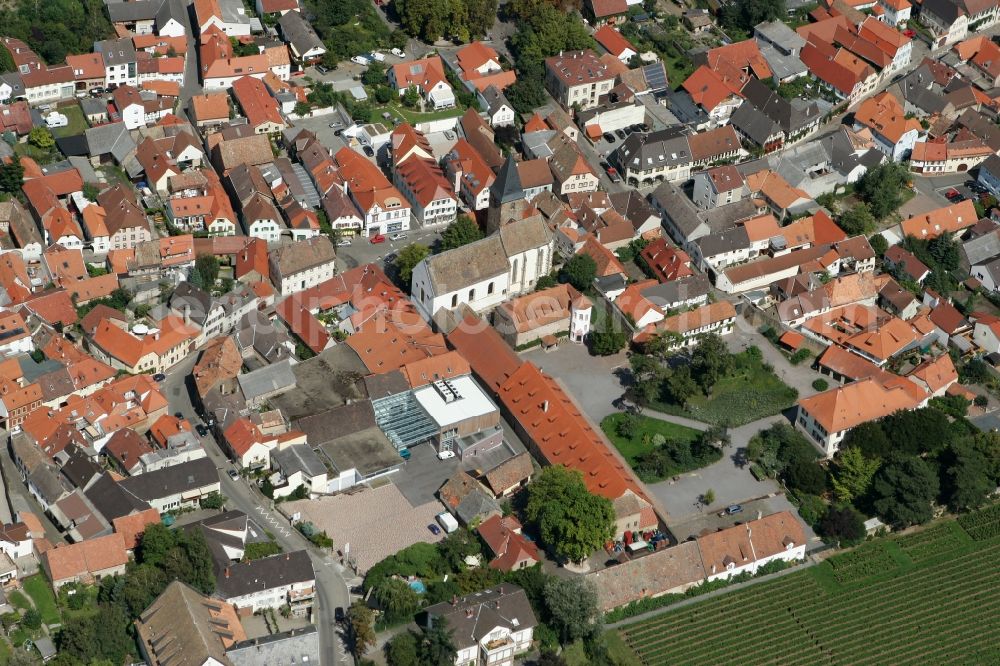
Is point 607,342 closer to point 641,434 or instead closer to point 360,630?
point 641,434

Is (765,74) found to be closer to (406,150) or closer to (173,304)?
(406,150)

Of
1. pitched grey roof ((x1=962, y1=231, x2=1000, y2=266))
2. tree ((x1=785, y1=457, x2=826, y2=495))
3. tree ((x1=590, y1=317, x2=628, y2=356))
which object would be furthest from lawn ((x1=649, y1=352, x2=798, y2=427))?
pitched grey roof ((x1=962, y1=231, x2=1000, y2=266))

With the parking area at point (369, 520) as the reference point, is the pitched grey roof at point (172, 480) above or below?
above

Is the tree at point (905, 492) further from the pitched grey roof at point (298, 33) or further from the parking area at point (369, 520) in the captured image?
the pitched grey roof at point (298, 33)

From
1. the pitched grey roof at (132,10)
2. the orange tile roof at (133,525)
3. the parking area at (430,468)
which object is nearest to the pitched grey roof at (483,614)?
the parking area at (430,468)

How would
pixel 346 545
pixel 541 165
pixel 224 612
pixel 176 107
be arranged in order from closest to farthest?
1. pixel 224 612
2. pixel 346 545
3. pixel 541 165
4. pixel 176 107

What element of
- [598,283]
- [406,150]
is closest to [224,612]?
[598,283]

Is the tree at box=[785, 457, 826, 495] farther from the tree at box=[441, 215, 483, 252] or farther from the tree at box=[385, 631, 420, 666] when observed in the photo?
→ the tree at box=[441, 215, 483, 252]
